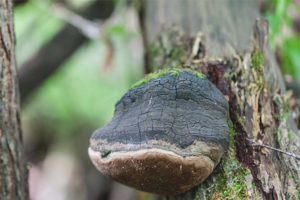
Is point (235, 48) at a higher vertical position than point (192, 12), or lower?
lower

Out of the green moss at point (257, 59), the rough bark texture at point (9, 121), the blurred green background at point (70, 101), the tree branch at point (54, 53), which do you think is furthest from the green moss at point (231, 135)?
the tree branch at point (54, 53)

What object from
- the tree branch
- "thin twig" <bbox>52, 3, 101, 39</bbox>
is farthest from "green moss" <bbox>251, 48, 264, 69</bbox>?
the tree branch

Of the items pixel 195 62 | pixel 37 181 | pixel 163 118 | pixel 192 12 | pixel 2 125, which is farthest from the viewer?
pixel 37 181

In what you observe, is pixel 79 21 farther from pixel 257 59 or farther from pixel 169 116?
pixel 169 116

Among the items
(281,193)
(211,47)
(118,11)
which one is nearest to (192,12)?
(211,47)

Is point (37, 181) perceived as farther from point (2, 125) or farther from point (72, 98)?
point (2, 125)

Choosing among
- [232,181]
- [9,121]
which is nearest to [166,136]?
[232,181]

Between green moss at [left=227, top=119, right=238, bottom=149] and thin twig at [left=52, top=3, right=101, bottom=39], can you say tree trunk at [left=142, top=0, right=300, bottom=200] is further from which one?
thin twig at [left=52, top=3, right=101, bottom=39]
